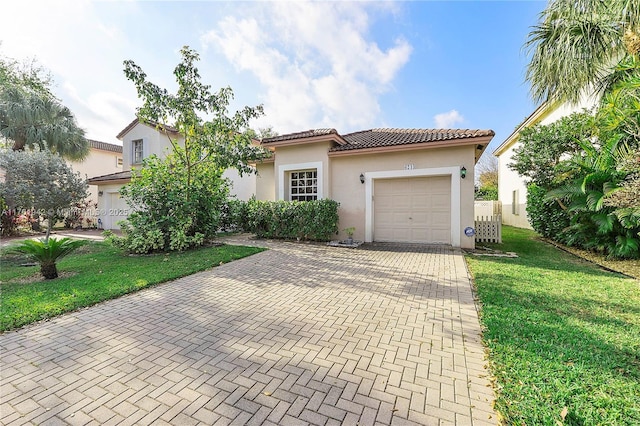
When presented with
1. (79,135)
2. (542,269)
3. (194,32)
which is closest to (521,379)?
(542,269)

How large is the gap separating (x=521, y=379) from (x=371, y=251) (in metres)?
6.54

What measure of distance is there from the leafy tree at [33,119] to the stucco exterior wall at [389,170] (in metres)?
15.4

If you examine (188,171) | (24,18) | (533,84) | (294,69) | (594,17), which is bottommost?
(188,171)

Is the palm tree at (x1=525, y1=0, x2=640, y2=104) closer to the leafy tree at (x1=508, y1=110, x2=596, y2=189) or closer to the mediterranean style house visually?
the leafy tree at (x1=508, y1=110, x2=596, y2=189)

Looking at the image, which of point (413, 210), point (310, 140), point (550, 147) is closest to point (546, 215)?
point (550, 147)

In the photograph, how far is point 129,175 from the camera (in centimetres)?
1673

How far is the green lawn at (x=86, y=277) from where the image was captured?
4195mm

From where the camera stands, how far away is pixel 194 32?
29.9 feet

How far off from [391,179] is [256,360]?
8.90 m

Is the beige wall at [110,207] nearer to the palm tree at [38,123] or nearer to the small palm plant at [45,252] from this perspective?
the palm tree at [38,123]

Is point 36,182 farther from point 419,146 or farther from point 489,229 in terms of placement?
point 489,229

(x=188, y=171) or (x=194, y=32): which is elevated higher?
(x=194, y=32)

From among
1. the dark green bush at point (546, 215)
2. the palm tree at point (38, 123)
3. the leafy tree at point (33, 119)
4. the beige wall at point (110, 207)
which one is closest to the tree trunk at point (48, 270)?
the leafy tree at point (33, 119)

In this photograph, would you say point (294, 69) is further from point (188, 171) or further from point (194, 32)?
point (188, 171)
